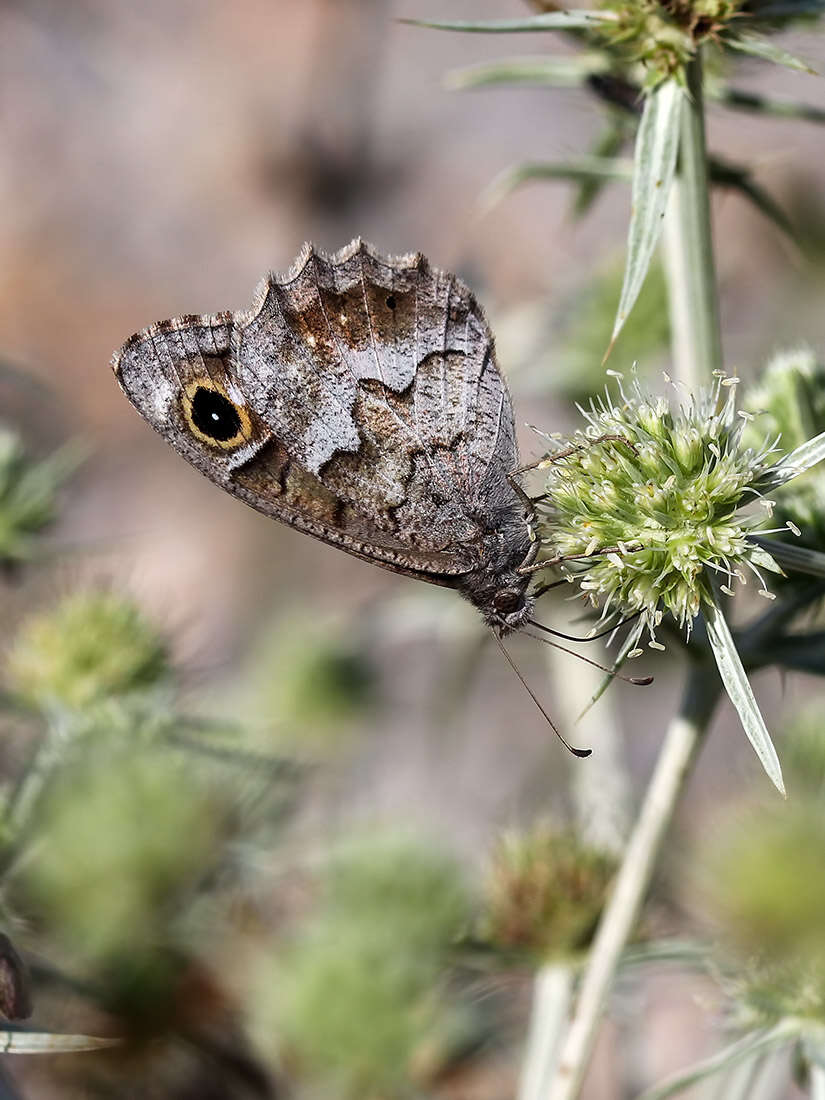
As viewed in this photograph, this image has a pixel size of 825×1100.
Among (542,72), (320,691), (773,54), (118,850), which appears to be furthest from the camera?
(320,691)

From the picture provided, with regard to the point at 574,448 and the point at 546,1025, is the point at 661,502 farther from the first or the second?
the point at 546,1025

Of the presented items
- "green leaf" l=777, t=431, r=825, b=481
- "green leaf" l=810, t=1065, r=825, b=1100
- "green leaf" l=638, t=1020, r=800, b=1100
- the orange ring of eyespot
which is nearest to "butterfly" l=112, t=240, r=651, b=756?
the orange ring of eyespot

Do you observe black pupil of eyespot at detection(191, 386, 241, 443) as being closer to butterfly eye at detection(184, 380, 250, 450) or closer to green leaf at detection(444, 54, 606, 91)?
butterfly eye at detection(184, 380, 250, 450)

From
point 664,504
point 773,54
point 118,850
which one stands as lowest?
point 118,850

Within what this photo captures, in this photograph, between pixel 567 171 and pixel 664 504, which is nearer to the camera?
pixel 664 504

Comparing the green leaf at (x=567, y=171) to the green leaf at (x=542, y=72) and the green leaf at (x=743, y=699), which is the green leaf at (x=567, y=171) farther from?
the green leaf at (x=743, y=699)

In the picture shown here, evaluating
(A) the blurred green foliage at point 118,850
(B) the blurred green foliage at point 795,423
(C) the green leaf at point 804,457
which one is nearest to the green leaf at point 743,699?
(C) the green leaf at point 804,457

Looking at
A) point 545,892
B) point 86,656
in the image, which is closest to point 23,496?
point 86,656
